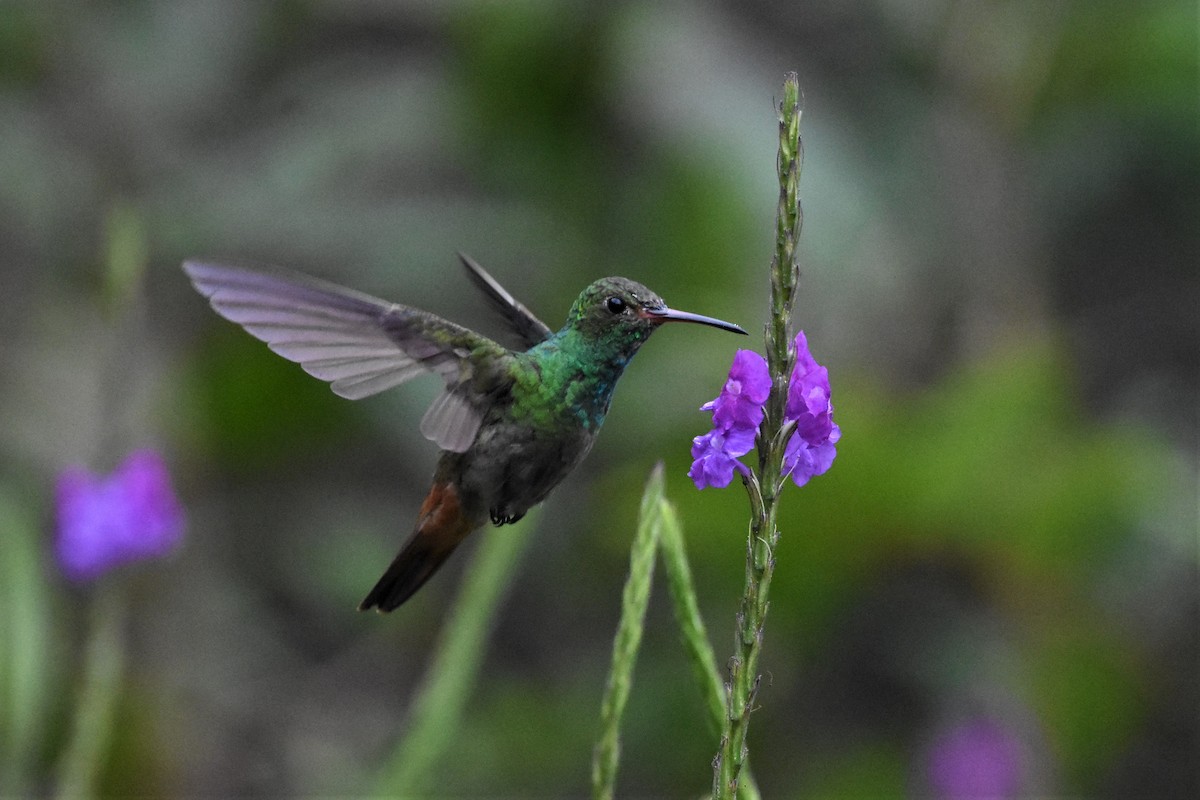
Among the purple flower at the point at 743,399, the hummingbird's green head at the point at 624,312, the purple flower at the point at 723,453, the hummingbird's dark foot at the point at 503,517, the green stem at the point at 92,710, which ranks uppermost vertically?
the hummingbird's green head at the point at 624,312

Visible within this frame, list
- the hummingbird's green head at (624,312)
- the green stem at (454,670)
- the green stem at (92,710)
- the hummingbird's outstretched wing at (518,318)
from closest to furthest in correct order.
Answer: the hummingbird's green head at (624,312)
the hummingbird's outstretched wing at (518,318)
the green stem at (454,670)
the green stem at (92,710)

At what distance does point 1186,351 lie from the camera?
5469 millimetres

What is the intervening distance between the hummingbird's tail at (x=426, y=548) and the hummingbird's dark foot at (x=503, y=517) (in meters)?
0.04

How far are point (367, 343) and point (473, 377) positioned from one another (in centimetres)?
15

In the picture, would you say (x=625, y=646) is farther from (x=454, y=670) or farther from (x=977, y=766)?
(x=977, y=766)

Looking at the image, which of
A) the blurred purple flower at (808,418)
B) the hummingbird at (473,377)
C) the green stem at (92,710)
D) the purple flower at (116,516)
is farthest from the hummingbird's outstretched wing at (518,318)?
the purple flower at (116,516)

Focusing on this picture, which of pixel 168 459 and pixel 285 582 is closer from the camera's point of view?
pixel 168 459

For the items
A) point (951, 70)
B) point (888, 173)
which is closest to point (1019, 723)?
point (888, 173)

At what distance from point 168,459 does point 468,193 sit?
47.4 inches

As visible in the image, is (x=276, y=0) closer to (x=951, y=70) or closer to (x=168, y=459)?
(x=168, y=459)

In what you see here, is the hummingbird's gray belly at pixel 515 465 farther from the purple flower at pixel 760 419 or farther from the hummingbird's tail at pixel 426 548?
the purple flower at pixel 760 419

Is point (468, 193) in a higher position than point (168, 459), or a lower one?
higher

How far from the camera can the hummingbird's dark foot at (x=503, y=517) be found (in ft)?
5.84

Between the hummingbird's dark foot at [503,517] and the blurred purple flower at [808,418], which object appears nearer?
the blurred purple flower at [808,418]
